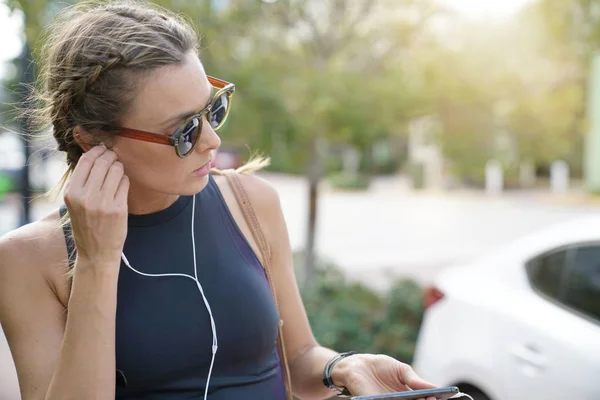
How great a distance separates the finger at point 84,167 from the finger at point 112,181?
0.04 m

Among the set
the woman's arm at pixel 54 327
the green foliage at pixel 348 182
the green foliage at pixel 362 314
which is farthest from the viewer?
the green foliage at pixel 348 182

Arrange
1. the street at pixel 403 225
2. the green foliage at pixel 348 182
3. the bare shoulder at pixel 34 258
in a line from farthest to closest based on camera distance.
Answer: the green foliage at pixel 348 182 < the street at pixel 403 225 < the bare shoulder at pixel 34 258

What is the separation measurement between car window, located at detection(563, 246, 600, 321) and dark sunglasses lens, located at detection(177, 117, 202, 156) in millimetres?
2133

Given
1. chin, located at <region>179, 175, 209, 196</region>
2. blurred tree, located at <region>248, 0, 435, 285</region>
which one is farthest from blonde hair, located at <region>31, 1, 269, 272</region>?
blurred tree, located at <region>248, 0, 435, 285</region>

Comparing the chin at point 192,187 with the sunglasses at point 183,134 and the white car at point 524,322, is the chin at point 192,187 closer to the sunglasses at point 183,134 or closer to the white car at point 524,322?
the sunglasses at point 183,134

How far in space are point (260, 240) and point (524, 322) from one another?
1679mm

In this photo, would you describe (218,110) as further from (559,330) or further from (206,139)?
(559,330)

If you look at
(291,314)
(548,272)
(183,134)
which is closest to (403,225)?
(548,272)

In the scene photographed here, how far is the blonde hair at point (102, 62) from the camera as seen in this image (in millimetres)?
1671

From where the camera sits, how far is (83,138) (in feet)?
5.81

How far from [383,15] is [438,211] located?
14.5m

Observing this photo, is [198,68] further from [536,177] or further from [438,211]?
[536,177]

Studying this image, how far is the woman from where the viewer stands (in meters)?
1.55

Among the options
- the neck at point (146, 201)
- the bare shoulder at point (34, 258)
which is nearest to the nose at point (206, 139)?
the neck at point (146, 201)
